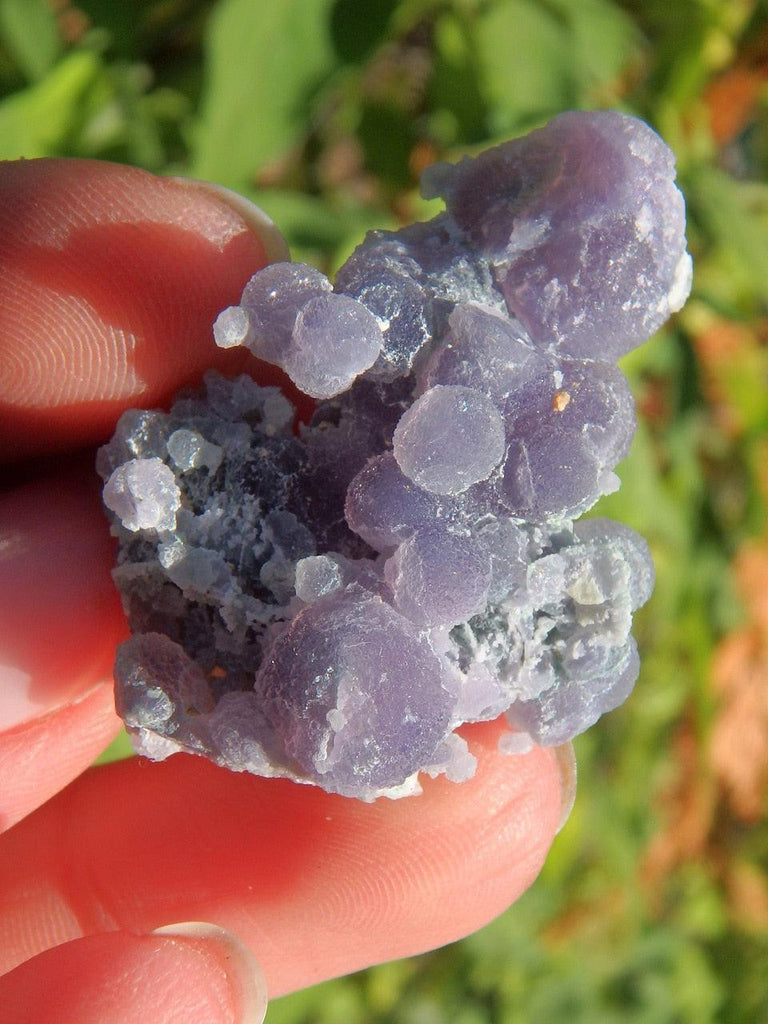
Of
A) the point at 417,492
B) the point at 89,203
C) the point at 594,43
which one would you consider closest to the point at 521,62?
the point at 594,43

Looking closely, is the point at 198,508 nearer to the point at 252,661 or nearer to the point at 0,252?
the point at 252,661

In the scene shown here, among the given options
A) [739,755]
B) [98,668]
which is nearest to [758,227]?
[98,668]

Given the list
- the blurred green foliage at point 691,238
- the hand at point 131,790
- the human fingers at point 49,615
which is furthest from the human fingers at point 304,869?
the blurred green foliage at point 691,238

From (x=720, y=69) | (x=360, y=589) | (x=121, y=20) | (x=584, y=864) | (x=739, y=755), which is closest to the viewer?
(x=360, y=589)

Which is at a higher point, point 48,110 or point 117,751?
point 48,110

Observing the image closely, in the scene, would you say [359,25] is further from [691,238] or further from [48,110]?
[691,238]

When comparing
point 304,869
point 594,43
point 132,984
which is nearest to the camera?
point 132,984
